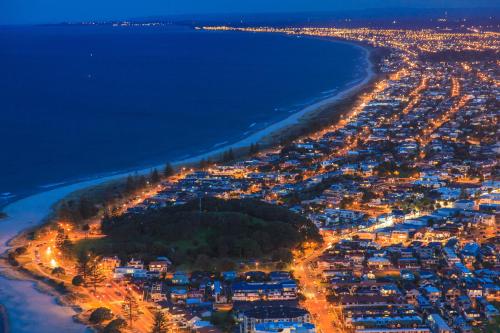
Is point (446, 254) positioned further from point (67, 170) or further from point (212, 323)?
point (67, 170)

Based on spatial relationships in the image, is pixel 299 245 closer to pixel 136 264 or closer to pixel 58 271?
pixel 136 264

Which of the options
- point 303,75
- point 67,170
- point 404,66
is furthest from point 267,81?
point 67,170

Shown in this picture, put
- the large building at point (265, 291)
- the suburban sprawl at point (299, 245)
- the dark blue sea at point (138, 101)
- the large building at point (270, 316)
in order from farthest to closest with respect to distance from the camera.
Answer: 1. the dark blue sea at point (138, 101)
2. the large building at point (265, 291)
3. the suburban sprawl at point (299, 245)
4. the large building at point (270, 316)

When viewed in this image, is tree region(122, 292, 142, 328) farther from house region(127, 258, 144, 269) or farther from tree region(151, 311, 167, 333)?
house region(127, 258, 144, 269)

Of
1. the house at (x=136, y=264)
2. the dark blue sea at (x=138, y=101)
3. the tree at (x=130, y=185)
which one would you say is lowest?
the house at (x=136, y=264)

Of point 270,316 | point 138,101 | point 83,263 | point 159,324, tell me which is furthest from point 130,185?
point 138,101

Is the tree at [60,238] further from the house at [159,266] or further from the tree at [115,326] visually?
the tree at [115,326]

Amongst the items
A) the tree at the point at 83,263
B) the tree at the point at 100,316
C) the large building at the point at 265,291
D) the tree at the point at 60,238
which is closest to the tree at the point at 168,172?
the tree at the point at 60,238
